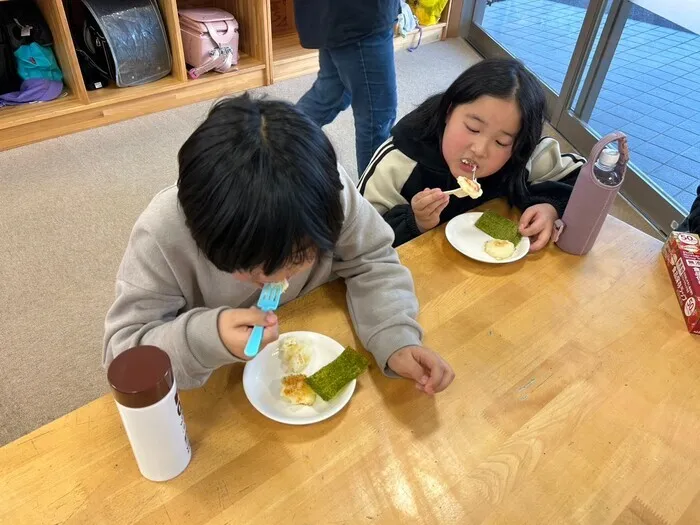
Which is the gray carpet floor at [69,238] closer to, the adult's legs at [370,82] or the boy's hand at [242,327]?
the adult's legs at [370,82]

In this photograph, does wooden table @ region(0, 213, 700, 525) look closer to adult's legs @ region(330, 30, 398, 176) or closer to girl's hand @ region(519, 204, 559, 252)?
girl's hand @ region(519, 204, 559, 252)

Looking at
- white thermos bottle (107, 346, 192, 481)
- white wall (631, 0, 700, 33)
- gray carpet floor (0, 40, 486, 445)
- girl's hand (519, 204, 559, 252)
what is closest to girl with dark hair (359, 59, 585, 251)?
girl's hand (519, 204, 559, 252)

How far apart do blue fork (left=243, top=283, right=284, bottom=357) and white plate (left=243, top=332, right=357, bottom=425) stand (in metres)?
0.11

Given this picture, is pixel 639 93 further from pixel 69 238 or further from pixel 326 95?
pixel 69 238

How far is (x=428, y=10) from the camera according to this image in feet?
11.5

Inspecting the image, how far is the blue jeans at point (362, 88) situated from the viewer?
1.91m

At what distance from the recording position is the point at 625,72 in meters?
2.73

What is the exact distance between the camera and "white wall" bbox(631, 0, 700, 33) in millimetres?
2078

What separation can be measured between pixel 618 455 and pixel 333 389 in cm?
40

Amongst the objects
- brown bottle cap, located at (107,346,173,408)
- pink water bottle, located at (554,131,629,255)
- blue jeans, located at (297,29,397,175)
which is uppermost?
brown bottle cap, located at (107,346,173,408)

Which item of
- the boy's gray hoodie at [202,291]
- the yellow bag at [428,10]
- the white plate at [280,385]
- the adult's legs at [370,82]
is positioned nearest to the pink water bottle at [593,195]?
the boy's gray hoodie at [202,291]

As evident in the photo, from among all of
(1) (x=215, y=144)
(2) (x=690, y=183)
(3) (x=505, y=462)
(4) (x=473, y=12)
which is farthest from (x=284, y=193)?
(4) (x=473, y=12)

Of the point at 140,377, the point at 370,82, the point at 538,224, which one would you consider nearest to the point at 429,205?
the point at 538,224

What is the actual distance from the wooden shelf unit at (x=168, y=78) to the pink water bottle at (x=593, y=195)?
2170 millimetres
